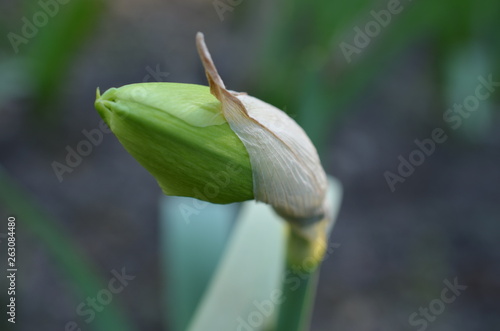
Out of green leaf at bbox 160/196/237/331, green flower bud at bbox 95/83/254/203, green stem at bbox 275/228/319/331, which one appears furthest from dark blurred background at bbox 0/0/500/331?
green flower bud at bbox 95/83/254/203

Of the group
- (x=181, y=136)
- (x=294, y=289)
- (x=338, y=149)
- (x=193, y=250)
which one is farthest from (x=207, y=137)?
(x=338, y=149)

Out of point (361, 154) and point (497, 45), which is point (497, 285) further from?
point (497, 45)

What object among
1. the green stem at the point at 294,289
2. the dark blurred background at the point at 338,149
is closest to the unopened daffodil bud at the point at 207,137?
the green stem at the point at 294,289

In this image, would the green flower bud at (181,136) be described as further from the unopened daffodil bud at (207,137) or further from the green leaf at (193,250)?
the green leaf at (193,250)

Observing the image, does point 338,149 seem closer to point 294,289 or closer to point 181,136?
point 294,289

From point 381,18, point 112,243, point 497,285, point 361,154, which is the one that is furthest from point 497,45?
point 112,243
